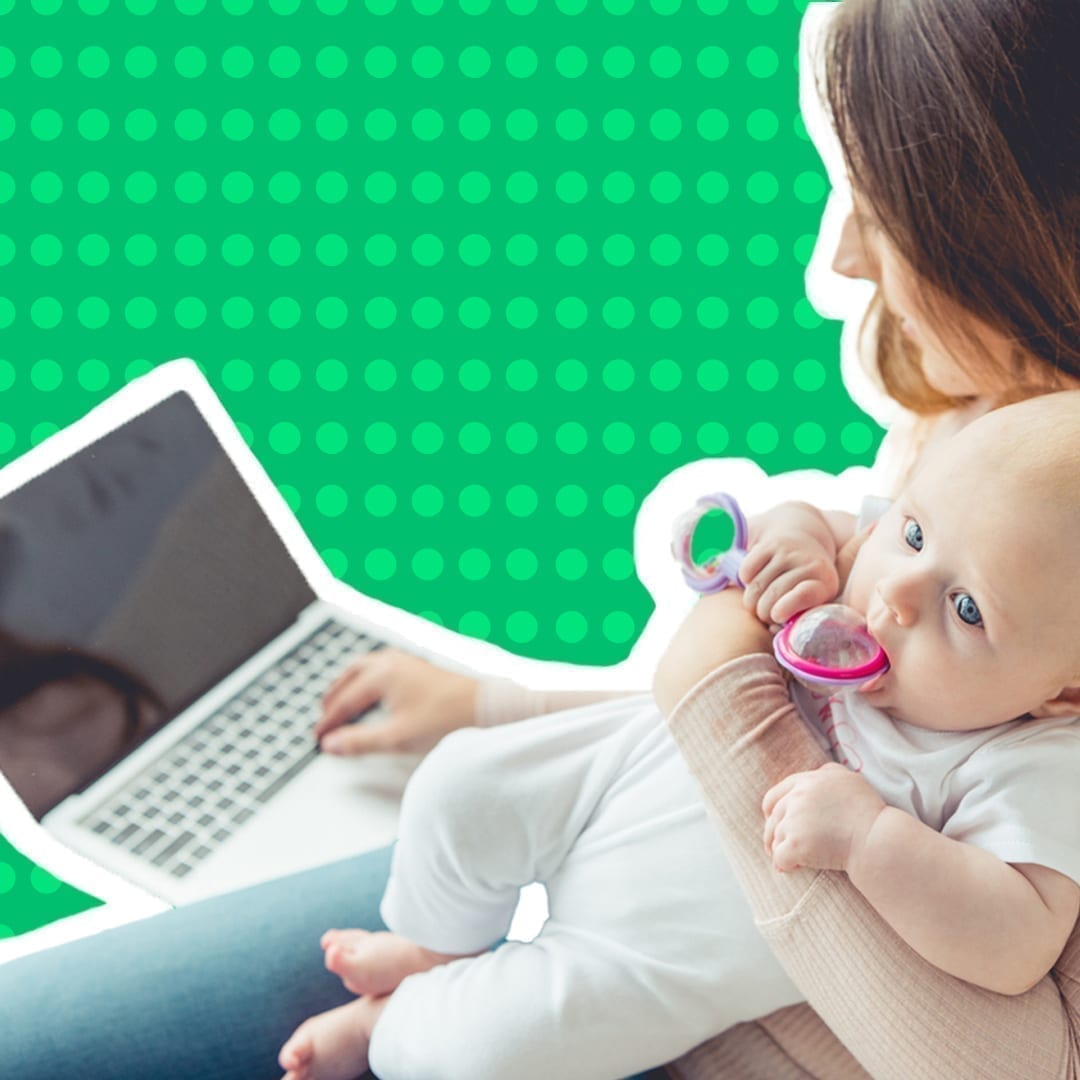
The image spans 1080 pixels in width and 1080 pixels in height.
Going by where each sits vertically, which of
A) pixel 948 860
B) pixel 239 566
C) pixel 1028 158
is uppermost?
pixel 1028 158

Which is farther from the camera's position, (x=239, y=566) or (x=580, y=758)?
(x=239, y=566)

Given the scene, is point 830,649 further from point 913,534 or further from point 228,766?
point 228,766

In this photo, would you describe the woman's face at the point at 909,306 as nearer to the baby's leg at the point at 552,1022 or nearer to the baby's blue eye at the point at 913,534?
the baby's blue eye at the point at 913,534

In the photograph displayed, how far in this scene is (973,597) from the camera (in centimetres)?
73

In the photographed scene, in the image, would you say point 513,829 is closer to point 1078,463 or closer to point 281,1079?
point 281,1079

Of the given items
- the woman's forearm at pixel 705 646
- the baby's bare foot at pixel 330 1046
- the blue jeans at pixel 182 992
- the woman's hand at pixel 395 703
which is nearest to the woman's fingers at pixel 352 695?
the woman's hand at pixel 395 703

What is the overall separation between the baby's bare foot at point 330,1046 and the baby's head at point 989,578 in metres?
0.47

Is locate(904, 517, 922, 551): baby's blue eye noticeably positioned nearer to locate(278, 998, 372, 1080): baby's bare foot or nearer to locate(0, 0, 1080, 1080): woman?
locate(0, 0, 1080, 1080): woman

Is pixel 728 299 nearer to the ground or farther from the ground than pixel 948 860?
farther from the ground

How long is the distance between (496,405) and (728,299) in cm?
24

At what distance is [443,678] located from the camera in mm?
1225

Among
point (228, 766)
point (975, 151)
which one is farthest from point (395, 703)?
point (975, 151)

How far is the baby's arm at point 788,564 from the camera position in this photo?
852 millimetres

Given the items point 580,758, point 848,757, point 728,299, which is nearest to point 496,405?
point 728,299
